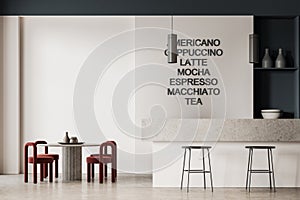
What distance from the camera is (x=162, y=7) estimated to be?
340 inches

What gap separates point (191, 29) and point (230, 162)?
8.33ft

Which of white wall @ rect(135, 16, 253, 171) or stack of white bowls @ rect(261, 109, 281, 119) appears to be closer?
stack of white bowls @ rect(261, 109, 281, 119)

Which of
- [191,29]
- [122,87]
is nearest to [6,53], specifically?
[122,87]

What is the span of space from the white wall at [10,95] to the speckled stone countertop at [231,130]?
277 centimetres

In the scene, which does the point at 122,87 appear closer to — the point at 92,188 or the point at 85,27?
the point at 85,27

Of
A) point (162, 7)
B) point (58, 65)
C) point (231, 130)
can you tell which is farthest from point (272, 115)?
point (58, 65)

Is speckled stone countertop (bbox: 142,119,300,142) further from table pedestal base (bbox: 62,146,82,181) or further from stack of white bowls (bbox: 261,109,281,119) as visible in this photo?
table pedestal base (bbox: 62,146,82,181)

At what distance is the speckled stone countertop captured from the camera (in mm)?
8125

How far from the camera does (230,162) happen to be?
827cm

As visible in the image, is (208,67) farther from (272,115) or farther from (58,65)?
(58,65)

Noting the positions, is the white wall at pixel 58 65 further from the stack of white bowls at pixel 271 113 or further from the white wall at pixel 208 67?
the stack of white bowls at pixel 271 113

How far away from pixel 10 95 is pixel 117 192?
10.1 feet

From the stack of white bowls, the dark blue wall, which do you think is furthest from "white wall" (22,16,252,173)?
the dark blue wall

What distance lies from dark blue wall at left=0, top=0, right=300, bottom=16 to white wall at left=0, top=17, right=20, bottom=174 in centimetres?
132
